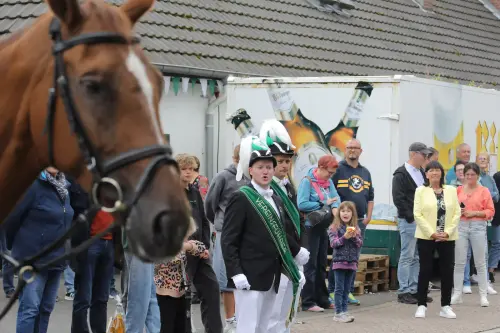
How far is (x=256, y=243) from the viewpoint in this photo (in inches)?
291

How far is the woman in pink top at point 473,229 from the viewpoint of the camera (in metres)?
12.5

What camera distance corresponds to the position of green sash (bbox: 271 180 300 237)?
7723 mm

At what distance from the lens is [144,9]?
334cm

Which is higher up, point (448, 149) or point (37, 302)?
point (448, 149)

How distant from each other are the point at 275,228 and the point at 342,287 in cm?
345

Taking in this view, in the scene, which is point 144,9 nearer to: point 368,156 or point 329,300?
point 329,300

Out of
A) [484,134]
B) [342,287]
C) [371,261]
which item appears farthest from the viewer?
[484,134]

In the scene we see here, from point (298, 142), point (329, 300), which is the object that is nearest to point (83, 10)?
point (329, 300)

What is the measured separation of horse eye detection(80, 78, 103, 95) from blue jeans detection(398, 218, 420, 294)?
981 centimetres

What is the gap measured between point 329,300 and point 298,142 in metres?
2.53

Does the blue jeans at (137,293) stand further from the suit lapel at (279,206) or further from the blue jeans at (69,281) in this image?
the blue jeans at (69,281)

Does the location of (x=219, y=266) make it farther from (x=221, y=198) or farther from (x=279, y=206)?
(x=279, y=206)

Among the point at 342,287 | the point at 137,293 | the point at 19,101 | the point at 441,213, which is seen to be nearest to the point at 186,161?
the point at 137,293

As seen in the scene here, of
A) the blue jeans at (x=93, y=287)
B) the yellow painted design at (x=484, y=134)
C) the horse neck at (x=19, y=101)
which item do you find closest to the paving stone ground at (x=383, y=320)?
the blue jeans at (x=93, y=287)
